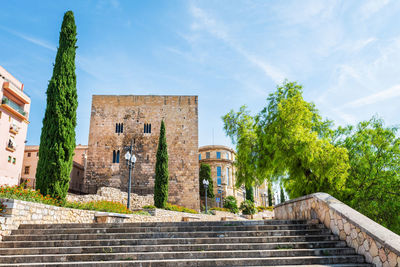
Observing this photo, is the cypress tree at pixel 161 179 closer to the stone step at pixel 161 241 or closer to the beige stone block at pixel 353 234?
the stone step at pixel 161 241

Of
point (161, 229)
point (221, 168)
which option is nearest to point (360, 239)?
point (161, 229)

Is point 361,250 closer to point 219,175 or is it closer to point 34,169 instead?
point 34,169

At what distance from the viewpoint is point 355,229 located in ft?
17.8

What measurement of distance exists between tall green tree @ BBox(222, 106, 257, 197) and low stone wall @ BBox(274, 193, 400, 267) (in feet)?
9.79

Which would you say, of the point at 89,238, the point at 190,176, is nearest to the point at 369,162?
the point at 89,238

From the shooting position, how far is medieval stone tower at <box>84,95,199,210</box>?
24812mm

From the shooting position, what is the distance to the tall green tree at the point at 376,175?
9148 mm

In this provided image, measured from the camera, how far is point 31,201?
788 cm

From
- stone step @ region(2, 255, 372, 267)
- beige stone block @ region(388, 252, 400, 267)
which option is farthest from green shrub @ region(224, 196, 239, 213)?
beige stone block @ region(388, 252, 400, 267)

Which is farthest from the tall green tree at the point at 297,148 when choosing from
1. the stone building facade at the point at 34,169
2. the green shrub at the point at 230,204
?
the stone building facade at the point at 34,169

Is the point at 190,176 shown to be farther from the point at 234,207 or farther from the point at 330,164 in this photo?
the point at 330,164

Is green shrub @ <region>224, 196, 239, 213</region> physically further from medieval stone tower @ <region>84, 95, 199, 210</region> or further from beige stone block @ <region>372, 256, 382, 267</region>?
beige stone block @ <region>372, 256, 382, 267</region>

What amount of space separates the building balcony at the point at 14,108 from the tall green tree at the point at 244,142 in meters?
19.6

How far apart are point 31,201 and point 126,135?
59.2 ft
